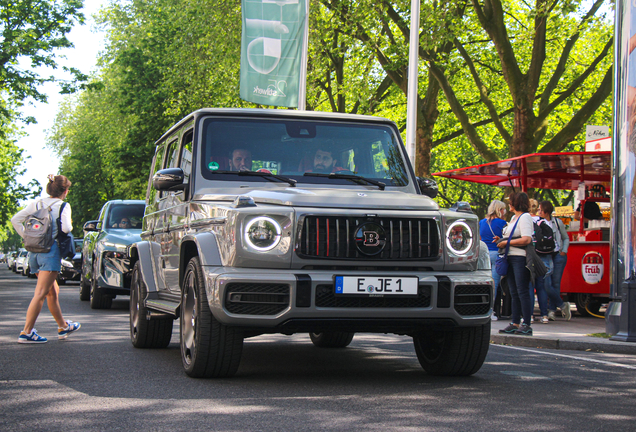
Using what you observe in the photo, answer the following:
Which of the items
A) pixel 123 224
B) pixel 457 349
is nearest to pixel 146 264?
pixel 457 349

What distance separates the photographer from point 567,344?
9930mm

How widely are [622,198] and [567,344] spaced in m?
2.01

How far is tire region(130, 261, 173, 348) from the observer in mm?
8492

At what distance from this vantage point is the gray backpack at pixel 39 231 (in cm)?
896

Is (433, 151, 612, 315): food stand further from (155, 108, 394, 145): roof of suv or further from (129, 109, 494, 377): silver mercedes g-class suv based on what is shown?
(129, 109, 494, 377): silver mercedes g-class suv

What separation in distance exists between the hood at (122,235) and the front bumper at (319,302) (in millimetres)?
A: 8477

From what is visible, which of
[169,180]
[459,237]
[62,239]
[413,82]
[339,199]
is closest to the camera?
[339,199]

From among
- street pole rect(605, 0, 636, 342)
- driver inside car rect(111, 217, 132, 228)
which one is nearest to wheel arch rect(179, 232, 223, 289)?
street pole rect(605, 0, 636, 342)

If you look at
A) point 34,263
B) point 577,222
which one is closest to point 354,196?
point 34,263

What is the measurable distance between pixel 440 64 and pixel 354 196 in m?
16.9

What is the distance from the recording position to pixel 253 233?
5.86 meters

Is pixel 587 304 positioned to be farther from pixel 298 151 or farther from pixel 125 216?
pixel 298 151

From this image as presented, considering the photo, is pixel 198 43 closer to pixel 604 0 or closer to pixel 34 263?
pixel 604 0

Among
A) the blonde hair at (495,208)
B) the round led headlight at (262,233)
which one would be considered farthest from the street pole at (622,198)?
the round led headlight at (262,233)
